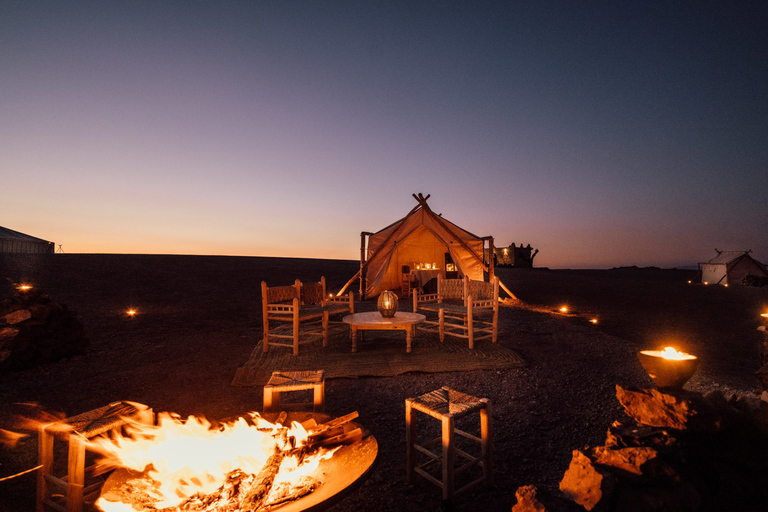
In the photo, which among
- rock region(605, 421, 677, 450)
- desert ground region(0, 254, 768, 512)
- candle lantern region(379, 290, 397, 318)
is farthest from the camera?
candle lantern region(379, 290, 397, 318)

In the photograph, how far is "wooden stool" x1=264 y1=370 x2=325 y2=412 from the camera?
7.46 feet

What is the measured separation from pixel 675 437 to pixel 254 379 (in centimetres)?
411

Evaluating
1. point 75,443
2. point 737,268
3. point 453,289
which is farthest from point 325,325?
point 737,268

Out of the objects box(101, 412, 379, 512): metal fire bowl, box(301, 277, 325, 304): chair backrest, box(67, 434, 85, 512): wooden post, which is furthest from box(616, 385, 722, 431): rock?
box(301, 277, 325, 304): chair backrest

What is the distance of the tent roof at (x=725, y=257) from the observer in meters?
19.4

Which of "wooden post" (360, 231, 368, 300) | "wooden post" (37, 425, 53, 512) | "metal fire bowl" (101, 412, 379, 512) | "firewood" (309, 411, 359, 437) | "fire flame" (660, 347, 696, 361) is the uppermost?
"wooden post" (360, 231, 368, 300)

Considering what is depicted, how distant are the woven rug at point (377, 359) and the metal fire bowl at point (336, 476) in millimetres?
2691

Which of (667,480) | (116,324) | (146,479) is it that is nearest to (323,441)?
(146,479)

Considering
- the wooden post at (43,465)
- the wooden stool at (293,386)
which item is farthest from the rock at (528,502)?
the wooden post at (43,465)

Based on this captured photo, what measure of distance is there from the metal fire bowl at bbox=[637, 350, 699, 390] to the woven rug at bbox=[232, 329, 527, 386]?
292 cm

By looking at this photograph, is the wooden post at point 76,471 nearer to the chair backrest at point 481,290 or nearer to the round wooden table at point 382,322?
the round wooden table at point 382,322

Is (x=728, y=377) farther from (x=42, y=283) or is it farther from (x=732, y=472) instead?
(x=42, y=283)

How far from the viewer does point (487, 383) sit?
168 inches

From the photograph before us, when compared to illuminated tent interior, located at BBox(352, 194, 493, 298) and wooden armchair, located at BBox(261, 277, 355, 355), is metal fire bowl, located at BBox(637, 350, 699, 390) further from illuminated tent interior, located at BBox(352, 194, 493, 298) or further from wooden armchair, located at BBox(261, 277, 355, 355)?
illuminated tent interior, located at BBox(352, 194, 493, 298)
